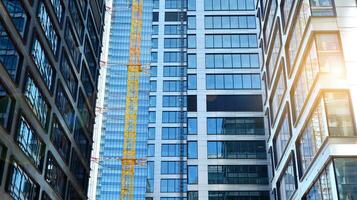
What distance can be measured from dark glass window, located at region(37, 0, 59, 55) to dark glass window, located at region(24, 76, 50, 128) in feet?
17.7

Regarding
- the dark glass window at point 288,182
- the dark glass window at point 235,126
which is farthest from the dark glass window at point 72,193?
the dark glass window at point 235,126

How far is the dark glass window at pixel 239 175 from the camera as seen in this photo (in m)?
66.2

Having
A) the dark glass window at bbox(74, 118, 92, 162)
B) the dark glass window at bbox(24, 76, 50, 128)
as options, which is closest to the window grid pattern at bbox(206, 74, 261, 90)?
the dark glass window at bbox(74, 118, 92, 162)

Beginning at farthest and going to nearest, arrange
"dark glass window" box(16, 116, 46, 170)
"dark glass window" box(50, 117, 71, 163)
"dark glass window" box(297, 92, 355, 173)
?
"dark glass window" box(50, 117, 71, 163)
"dark glass window" box(16, 116, 46, 170)
"dark glass window" box(297, 92, 355, 173)

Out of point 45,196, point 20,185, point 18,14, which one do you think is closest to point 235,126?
point 45,196

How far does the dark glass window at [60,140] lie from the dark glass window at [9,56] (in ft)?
33.3

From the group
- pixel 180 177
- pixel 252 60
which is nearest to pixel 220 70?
pixel 252 60

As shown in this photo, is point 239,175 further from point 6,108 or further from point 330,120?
point 6,108

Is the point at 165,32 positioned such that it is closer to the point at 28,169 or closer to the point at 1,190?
the point at 28,169

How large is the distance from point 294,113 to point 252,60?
32.2 meters

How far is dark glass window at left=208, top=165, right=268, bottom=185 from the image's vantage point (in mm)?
66188

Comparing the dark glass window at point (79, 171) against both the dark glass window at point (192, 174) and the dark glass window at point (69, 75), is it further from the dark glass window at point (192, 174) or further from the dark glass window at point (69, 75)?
the dark glass window at point (192, 174)

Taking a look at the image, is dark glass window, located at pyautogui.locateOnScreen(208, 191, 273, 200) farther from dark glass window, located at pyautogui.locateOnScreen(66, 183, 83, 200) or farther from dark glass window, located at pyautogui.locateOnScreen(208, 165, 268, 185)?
dark glass window, located at pyautogui.locateOnScreen(66, 183, 83, 200)

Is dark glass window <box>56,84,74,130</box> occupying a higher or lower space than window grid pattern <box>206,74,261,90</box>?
lower
